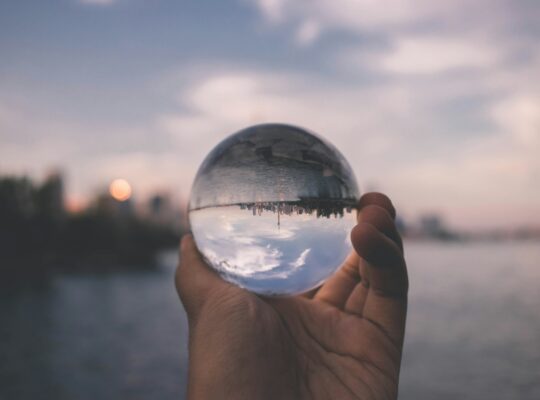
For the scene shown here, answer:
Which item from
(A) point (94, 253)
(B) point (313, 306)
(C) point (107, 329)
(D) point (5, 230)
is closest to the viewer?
(B) point (313, 306)

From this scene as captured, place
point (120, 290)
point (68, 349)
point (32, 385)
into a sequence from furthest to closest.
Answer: point (120, 290), point (68, 349), point (32, 385)

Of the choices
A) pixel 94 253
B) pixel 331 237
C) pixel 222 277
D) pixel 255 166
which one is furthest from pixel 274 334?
pixel 94 253

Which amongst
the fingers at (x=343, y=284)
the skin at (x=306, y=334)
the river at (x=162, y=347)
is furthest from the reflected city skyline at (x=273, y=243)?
the river at (x=162, y=347)

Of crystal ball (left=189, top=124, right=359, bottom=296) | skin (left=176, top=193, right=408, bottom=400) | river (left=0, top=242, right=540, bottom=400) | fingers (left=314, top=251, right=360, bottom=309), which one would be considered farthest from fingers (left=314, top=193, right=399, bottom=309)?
river (left=0, top=242, right=540, bottom=400)

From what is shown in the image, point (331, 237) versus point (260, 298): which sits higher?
point (331, 237)

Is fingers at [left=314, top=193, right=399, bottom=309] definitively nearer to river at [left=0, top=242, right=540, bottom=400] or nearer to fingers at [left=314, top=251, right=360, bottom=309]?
fingers at [left=314, top=251, right=360, bottom=309]

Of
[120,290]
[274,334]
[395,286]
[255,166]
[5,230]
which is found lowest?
[120,290]

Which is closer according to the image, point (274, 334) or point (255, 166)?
point (255, 166)

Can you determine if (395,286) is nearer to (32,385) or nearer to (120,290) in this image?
(32,385)
